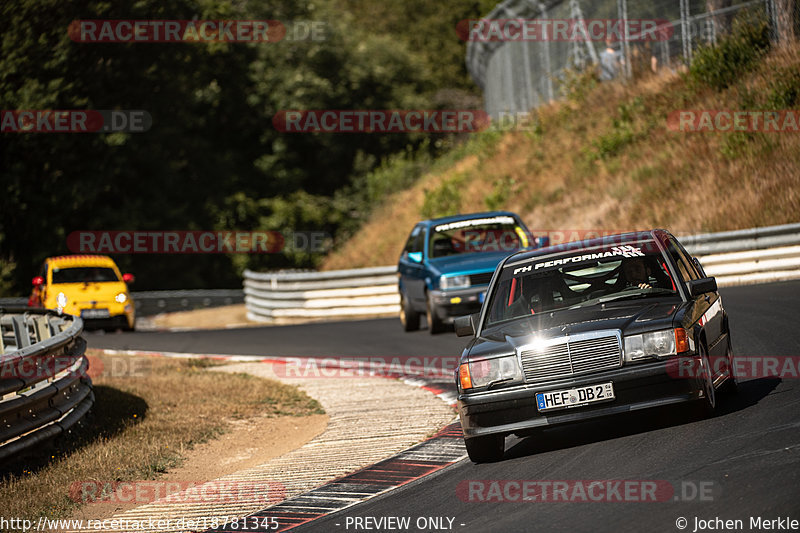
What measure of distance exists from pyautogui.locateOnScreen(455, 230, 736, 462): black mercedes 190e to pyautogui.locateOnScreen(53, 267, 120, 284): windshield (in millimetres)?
17758

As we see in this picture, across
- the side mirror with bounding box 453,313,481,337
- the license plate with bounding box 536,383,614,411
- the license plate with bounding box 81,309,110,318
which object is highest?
the side mirror with bounding box 453,313,481,337

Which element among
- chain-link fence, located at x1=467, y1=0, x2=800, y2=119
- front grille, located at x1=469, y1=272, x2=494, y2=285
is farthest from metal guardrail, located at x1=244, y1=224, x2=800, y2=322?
chain-link fence, located at x1=467, y1=0, x2=800, y2=119

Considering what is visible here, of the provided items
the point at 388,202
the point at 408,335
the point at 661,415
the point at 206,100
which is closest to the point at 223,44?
the point at 206,100

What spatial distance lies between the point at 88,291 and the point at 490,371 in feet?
59.5

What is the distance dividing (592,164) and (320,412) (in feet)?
54.6

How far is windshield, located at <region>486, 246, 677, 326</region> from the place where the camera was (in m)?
8.28

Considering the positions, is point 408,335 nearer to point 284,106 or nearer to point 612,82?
point 612,82

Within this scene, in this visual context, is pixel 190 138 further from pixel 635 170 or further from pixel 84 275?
pixel 635 170

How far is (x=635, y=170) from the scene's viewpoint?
80.3 ft
